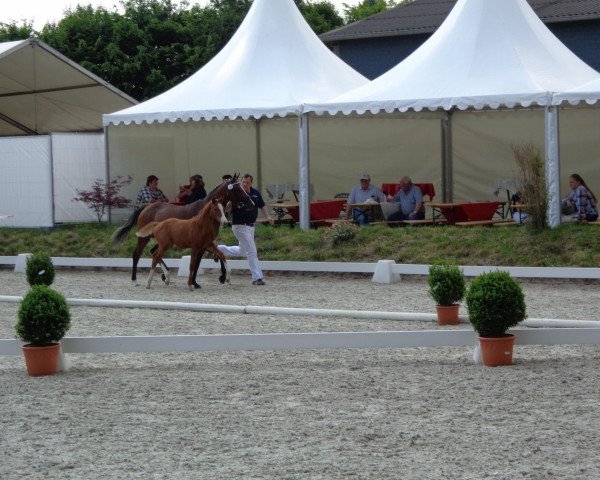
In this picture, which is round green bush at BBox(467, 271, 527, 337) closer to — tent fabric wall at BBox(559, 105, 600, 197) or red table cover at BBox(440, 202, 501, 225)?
red table cover at BBox(440, 202, 501, 225)

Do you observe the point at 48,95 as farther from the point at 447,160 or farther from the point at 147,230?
the point at 147,230

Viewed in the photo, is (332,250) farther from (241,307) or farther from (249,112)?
(241,307)

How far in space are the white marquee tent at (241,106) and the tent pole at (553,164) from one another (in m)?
4.26

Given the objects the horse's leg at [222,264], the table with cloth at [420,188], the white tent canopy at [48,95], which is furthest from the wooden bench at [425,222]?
the white tent canopy at [48,95]

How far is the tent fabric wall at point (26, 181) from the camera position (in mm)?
22969

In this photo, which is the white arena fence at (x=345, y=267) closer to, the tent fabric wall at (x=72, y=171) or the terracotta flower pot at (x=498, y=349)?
the tent fabric wall at (x=72, y=171)

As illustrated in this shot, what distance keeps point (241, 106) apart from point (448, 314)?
10.2 metres

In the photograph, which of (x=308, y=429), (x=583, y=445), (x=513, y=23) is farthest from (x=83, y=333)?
(x=513, y=23)

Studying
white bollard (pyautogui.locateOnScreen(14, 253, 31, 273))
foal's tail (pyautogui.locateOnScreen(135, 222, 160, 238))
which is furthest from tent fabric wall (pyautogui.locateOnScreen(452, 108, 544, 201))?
foal's tail (pyautogui.locateOnScreen(135, 222, 160, 238))

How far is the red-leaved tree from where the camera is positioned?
22.8m

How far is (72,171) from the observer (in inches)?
937

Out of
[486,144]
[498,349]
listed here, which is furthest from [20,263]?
[498,349]

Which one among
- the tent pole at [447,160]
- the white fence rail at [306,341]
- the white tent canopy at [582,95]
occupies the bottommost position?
the white fence rail at [306,341]

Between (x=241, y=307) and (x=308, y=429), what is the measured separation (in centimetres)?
594
